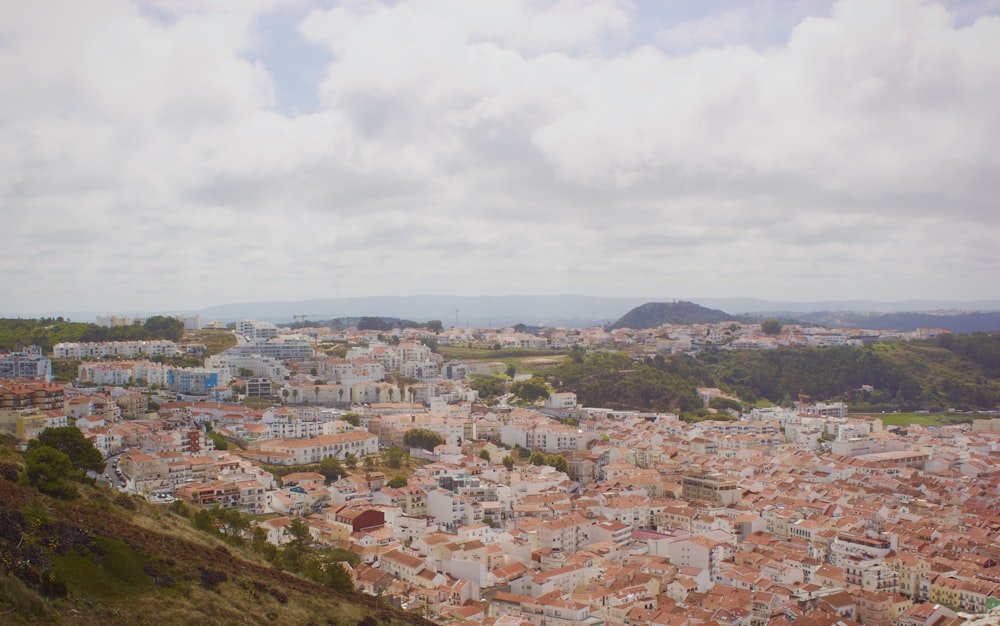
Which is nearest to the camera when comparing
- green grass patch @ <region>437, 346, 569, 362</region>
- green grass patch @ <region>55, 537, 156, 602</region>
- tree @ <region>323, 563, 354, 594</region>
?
green grass patch @ <region>55, 537, 156, 602</region>

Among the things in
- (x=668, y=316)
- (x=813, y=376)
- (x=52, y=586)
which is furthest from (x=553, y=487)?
(x=668, y=316)

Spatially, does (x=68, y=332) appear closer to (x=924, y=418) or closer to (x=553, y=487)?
(x=553, y=487)

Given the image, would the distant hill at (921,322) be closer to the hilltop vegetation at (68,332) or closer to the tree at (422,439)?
the hilltop vegetation at (68,332)

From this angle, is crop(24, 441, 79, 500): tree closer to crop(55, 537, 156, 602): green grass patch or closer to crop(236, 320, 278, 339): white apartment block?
crop(55, 537, 156, 602): green grass patch

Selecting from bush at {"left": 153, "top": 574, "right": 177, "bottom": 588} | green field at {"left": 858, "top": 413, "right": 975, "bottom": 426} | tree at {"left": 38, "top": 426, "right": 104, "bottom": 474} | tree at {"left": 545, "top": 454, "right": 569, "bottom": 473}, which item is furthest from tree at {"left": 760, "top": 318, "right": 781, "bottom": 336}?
bush at {"left": 153, "top": 574, "right": 177, "bottom": 588}

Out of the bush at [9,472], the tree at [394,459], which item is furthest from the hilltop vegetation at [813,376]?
the bush at [9,472]
